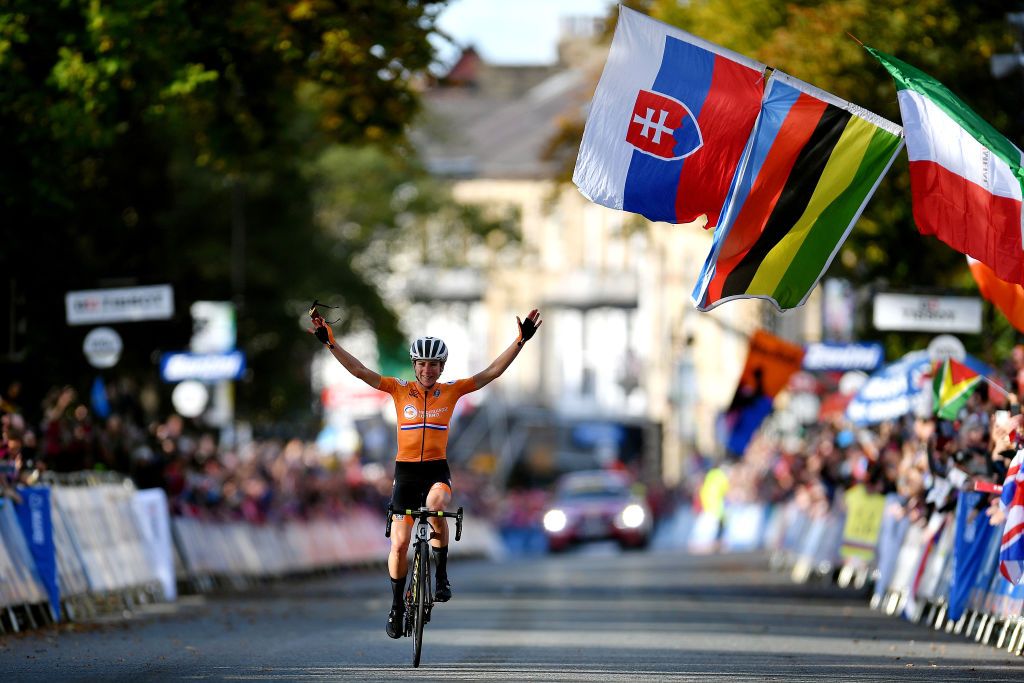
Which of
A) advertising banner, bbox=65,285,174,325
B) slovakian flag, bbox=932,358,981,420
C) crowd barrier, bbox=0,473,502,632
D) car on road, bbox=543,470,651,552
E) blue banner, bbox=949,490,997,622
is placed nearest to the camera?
blue banner, bbox=949,490,997,622

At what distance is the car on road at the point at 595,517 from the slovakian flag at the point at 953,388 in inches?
1121

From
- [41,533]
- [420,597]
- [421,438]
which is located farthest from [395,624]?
[41,533]

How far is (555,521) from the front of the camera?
50.1m

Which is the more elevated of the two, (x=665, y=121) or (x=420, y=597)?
(x=665, y=121)

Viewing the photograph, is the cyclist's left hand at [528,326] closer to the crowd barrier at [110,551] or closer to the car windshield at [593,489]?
the crowd barrier at [110,551]

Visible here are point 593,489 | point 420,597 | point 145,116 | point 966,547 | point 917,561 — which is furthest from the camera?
point 593,489

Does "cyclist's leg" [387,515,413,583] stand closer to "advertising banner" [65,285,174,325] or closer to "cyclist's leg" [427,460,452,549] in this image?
"cyclist's leg" [427,460,452,549]

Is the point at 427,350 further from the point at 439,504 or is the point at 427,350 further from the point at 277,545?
the point at 277,545

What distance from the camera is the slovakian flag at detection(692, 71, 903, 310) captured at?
16.4 metres

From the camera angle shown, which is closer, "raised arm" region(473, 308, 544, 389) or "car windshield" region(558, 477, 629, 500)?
"raised arm" region(473, 308, 544, 389)

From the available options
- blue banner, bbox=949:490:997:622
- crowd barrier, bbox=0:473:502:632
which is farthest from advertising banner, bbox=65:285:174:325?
blue banner, bbox=949:490:997:622

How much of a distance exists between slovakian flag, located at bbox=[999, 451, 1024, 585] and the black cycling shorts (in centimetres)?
410

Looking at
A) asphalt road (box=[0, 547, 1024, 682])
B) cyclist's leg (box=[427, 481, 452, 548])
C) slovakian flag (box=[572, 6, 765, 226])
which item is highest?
slovakian flag (box=[572, 6, 765, 226])

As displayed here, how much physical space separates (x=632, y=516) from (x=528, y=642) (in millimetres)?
32266
